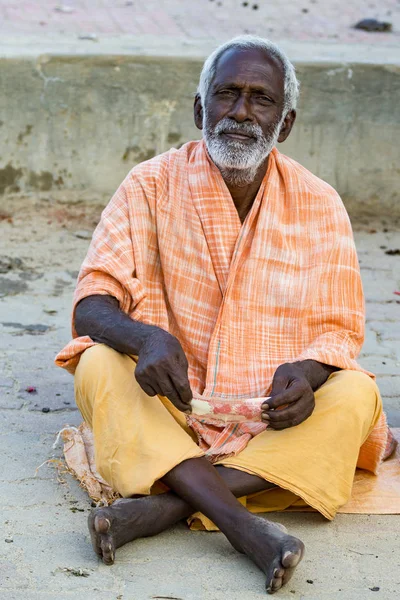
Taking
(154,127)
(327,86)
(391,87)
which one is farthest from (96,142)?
(391,87)

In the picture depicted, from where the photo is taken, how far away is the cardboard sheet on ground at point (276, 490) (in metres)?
3.49

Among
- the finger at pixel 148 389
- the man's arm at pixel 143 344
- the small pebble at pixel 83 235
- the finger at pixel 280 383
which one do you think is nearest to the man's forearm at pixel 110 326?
the man's arm at pixel 143 344

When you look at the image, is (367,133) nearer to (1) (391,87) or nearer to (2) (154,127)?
(1) (391,87)

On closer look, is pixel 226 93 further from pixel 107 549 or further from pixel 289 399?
pixel 107 549

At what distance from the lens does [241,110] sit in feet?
12.1

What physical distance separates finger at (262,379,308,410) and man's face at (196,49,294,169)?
0.87m

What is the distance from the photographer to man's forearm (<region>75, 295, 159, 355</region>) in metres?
3.39

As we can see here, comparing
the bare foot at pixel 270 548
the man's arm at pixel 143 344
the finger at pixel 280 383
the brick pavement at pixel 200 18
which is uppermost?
the brick pavement at pixel 200 18

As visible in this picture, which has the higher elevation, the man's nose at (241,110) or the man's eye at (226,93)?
the man's eye at (226,93)

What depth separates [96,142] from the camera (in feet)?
23.1

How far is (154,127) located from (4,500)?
4068 mm

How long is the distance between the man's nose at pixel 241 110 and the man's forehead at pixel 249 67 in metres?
0.07

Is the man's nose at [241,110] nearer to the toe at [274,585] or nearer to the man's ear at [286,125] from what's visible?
the man's ear at [286,125]

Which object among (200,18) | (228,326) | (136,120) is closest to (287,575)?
(228,326)
